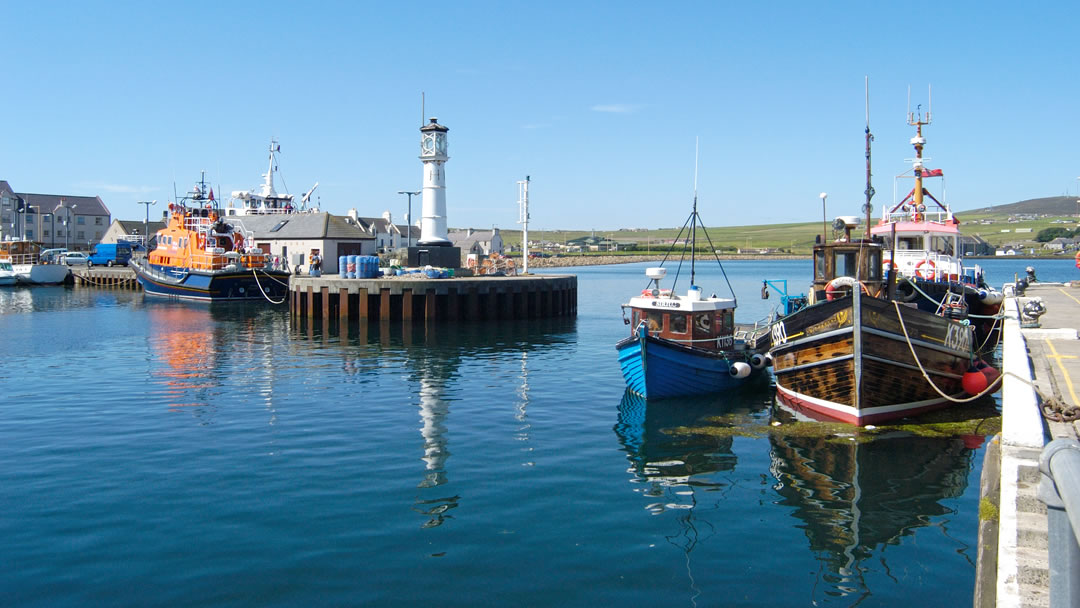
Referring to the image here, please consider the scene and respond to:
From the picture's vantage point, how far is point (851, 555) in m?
10.5

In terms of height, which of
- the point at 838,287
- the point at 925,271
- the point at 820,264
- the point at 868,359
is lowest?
the point at 868,359

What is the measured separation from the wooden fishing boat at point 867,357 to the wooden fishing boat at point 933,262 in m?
4.83

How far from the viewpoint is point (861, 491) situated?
42.7ft

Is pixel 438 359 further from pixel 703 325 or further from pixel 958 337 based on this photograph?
pixel 958 337

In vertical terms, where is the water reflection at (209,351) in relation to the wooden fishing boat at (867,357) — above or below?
below

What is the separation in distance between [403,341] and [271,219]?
44.8 meters

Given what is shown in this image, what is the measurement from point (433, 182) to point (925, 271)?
33.7 metres

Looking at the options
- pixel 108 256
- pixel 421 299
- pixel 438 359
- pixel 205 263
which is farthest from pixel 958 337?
pixel 108 256

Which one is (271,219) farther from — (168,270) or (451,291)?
(451,291)

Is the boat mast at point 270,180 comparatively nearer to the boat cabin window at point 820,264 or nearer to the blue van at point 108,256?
the blue van at point 108,256

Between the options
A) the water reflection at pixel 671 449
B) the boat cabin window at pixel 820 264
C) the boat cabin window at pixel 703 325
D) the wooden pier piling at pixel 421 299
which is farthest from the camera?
the wooden pier piling at pixel 421 299

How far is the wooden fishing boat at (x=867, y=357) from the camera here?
54.8ft

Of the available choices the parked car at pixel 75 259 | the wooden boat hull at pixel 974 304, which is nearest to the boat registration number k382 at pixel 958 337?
the wooden boat hull at pixel 974 304

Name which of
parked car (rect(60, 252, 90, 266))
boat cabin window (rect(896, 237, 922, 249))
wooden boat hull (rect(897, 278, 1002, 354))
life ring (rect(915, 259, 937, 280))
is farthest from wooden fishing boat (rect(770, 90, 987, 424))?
parked car (rect(60, 252, 90, 266))
